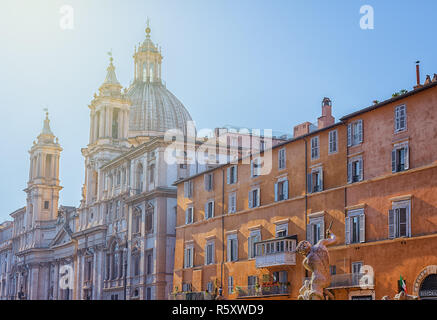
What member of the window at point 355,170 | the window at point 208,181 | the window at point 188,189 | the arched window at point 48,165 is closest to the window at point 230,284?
the window at point 208,181

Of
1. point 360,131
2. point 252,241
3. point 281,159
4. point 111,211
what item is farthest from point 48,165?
point 360,131

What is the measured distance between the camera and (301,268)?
4794 centimetres

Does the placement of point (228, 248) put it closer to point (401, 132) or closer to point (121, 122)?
point (401, 132)

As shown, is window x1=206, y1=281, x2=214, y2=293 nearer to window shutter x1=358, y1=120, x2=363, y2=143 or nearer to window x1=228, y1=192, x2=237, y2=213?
window x1=228, y1=192, x2=237, y2=213

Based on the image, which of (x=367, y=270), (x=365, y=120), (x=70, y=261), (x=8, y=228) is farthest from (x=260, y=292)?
(x=8, y=228)

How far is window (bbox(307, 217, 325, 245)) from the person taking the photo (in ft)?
153

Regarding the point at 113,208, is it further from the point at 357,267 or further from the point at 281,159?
the point at 357,267

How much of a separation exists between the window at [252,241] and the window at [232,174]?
5294 mm

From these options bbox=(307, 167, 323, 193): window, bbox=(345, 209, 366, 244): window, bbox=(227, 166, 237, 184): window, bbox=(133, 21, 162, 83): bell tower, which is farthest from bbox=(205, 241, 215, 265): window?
bbox=(133, 21, 162, 83): bell tower

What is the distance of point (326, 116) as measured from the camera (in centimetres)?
6125

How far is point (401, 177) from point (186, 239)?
26240 millimetres

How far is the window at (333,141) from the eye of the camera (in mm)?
47031

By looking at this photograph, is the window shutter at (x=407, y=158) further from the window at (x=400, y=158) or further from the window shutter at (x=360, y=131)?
the window shutter at (x=360, y=131)

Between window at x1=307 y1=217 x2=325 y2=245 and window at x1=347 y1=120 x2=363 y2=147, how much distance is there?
518cm
